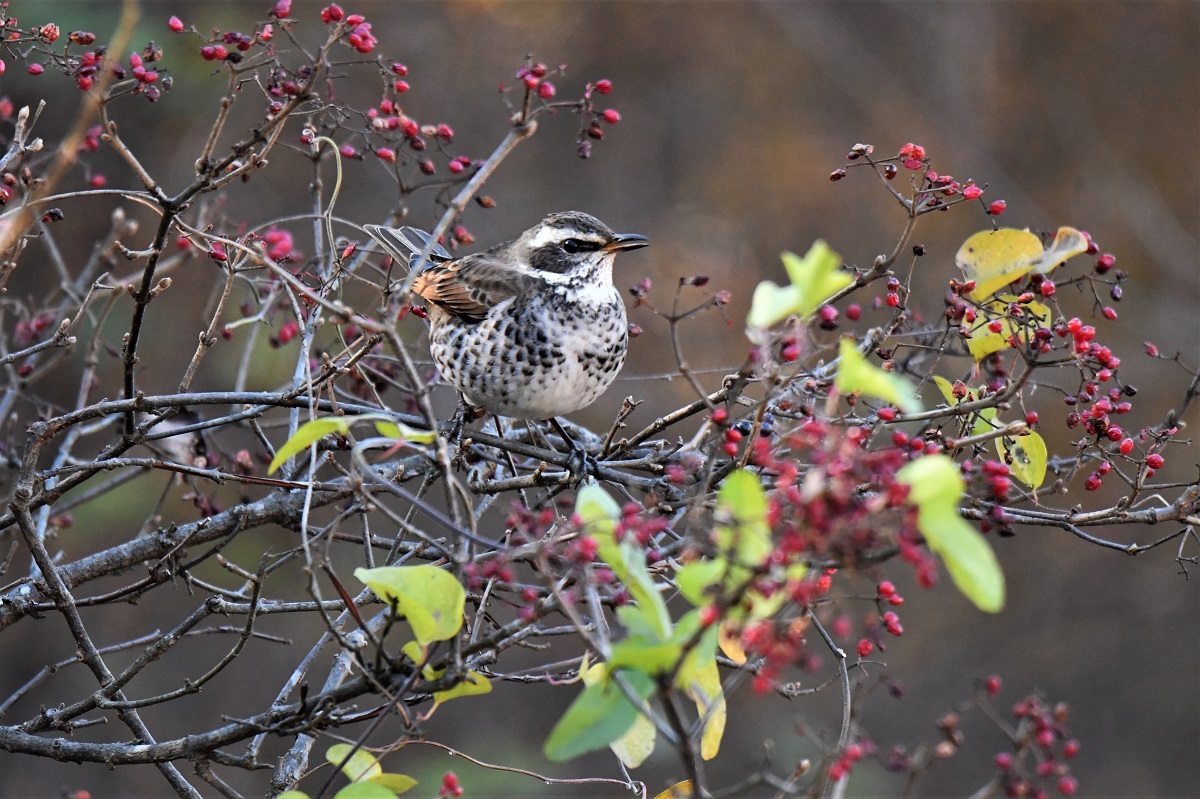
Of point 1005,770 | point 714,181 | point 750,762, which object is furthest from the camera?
point 714,181

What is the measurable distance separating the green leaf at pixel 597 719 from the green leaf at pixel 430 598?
0.38 meters

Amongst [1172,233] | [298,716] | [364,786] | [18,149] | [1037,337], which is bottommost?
[364,786]

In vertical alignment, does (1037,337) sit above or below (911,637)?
below

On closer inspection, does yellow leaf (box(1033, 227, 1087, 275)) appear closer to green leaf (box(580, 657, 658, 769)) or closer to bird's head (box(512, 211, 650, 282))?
green leaf (box(580, 657, 658, 769))

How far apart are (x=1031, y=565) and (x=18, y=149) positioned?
29.4ft

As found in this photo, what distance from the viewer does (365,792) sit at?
2223mm

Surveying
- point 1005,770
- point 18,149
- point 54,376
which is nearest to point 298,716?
point 1005,770

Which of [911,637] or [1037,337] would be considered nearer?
[1037,337]

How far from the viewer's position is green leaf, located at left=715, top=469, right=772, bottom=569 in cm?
174

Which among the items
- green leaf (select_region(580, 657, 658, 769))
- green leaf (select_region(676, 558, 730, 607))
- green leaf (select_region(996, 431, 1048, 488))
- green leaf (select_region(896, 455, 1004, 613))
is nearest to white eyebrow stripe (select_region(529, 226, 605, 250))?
green leaf (select_region(996, 431, 1048, 488))

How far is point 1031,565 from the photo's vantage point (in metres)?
10.1

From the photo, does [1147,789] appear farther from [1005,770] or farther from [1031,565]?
[1005,770]

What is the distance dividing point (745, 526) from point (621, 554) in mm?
349

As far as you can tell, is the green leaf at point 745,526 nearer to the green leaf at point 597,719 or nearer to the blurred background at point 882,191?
the green leaf at point 597,719
